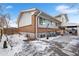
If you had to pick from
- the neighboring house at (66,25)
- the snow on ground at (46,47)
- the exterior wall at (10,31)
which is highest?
the neighboring house at (66,25)

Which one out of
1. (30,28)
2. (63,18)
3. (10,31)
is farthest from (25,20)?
(63,18)

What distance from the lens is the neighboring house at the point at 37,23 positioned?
236cm

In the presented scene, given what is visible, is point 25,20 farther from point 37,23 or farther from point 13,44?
point 13,44

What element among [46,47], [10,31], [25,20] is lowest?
[46,47]

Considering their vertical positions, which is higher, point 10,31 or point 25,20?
point 25,20

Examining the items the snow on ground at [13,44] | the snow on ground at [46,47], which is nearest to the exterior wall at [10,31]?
the snow on ground at [13,44]

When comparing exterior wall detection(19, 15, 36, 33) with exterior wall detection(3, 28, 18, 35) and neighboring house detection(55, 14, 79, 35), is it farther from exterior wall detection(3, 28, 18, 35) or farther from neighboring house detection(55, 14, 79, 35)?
neighboring house detection(55, 14, 79, 35)

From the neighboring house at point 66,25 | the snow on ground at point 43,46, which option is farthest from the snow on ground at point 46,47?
the neighboring house at point 66,25

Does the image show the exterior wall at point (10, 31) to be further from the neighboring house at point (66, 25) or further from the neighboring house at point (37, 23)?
the neighboring house at point (66, 25)

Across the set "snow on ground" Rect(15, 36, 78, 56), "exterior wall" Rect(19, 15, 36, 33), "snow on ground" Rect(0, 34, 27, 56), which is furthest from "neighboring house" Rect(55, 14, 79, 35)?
"snow on ground" Rect(0, 34, 27, 56)

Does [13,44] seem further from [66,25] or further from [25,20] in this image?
[66,25]

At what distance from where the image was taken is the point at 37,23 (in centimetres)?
237

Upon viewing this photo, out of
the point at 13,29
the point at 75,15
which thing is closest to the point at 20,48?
the point at 13,29

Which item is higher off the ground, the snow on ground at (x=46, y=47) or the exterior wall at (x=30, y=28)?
the exterior wall at (x=30, y=28)
